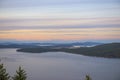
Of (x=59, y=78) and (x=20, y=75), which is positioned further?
(x=59, y=78)

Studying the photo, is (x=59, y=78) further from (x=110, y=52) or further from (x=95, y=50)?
(x=95, y=50)

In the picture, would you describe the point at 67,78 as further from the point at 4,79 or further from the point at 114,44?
the point at 114,44

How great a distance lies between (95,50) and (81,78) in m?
46.5

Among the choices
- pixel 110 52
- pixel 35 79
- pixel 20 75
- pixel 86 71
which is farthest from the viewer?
pixel 110 52

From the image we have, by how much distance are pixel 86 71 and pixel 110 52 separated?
3583cm

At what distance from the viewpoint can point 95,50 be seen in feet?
237

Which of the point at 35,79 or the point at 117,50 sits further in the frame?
the point at 117,50

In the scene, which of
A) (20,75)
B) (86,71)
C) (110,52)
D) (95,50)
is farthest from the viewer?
(95,50)

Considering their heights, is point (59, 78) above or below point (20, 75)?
below

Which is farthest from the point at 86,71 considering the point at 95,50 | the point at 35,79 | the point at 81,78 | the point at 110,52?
the point at 95,50

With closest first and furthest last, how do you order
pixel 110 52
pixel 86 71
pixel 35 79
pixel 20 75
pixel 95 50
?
pixel 20 75 < pixel 35 79 < pixel 86 71 < pixel 110 52 < pixel 95 50

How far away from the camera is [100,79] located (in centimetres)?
2541

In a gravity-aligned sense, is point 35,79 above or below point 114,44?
below

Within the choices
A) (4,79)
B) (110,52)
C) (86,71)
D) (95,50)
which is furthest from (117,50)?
(4,79)
